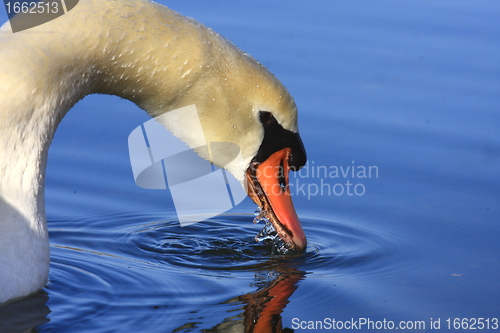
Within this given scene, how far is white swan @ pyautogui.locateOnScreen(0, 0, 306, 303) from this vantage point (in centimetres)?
454

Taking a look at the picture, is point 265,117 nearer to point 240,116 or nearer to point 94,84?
point 240,116

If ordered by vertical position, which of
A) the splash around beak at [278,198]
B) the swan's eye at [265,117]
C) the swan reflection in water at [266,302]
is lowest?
the swan reflection in water at [266,302]

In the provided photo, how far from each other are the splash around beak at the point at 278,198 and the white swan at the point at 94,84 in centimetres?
44

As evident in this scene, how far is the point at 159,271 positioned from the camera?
18.3 ft

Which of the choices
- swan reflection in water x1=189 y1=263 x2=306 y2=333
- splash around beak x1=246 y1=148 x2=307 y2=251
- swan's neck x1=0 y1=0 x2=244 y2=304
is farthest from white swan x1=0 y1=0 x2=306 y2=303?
swan reflection in water x1=189 y1=263 x2=306 y2=333

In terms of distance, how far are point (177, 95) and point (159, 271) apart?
1.24 meters

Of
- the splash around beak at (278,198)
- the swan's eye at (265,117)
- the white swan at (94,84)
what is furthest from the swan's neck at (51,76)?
the splash around beak at (278,198)

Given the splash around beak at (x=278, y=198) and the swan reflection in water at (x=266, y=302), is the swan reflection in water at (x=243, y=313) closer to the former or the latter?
the swan reflection in water at (x=266, y=302)

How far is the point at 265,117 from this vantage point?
541cm

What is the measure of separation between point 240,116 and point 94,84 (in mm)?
992

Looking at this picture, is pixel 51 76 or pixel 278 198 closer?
pixel 51 76

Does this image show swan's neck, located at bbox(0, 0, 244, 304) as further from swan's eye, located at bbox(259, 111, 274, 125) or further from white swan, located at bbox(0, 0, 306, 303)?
swan's eye, located at bbox(259, 111, 274, 125)

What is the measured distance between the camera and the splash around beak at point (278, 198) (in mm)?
5738

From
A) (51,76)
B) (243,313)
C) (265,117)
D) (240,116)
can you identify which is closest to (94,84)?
(51,76)
